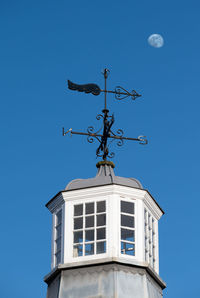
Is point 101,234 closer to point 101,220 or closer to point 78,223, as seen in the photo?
point 101,220

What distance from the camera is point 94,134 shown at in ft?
90.2

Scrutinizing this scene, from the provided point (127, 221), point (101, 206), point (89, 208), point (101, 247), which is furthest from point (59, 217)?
point (127, 221)

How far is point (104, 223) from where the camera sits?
2594 centimetres

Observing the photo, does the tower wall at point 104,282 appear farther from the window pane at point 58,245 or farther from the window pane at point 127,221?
the window pane at point 127,221

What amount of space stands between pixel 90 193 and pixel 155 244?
9.36ft

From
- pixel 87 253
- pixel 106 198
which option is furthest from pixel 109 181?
pixel 87 253

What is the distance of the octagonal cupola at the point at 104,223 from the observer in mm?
24938

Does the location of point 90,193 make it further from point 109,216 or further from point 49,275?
point 49,275

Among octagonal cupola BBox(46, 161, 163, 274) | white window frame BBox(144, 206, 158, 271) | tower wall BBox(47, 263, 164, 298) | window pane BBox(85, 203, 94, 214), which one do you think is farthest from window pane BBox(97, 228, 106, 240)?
white window frame BBox(144, 206, 158, 271)

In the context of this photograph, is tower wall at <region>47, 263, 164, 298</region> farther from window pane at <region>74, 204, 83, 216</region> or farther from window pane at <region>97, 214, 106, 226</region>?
window pane at <region>74, 204, 83, 216</region>

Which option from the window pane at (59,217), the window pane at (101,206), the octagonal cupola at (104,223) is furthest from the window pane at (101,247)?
the window pane at (59,217)

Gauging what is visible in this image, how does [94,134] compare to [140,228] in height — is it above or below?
above

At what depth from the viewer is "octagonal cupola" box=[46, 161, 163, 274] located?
24.9 metres

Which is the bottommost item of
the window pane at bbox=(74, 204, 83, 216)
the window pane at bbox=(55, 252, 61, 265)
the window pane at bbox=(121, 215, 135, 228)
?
the window pane at bbox=(55, 252, 61, 265)
